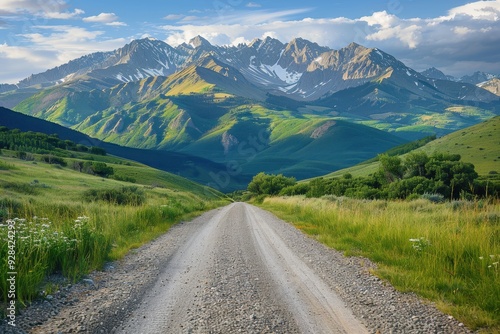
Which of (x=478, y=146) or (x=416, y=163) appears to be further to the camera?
(x=478, y=146)

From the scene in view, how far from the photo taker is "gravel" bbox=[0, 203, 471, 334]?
667 cm

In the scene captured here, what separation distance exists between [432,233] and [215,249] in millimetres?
7475

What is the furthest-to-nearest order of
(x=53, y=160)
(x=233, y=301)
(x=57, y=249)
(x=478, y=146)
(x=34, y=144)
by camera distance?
(x=478, y=146) < (x=34, y=144) < (x=53, y=160) < (x=57, y=249) < (x=233, y=301)

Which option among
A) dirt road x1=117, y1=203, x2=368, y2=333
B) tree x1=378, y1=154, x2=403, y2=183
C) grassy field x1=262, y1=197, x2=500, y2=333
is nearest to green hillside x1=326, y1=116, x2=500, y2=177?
tree x1=378, y1=154, x2=403, y2=183

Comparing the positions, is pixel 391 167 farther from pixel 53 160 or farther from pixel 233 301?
pixel 53 160

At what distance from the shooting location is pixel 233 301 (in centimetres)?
794

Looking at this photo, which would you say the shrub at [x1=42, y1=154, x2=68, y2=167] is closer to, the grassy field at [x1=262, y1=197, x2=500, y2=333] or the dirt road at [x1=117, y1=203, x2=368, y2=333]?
the dirt road at [x1=117, y1=203, x2=368, y2=333]

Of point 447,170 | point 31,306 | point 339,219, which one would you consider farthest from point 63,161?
point 31,306

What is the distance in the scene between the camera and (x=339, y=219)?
1867cm

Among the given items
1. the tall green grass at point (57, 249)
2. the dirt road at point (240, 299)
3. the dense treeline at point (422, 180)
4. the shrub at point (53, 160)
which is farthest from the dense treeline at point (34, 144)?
the dirt road at point (240, 299)

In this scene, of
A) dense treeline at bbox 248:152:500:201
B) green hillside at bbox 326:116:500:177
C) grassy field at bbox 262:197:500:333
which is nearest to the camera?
grassy field at bbox 262:197:500:333

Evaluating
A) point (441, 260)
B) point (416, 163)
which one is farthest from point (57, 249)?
point (416, 163)

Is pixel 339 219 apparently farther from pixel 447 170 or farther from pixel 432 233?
pixel 447 170

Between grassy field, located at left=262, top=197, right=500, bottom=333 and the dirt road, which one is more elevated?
grassy field, located at left=262, top=197, right=500, bottom=333
